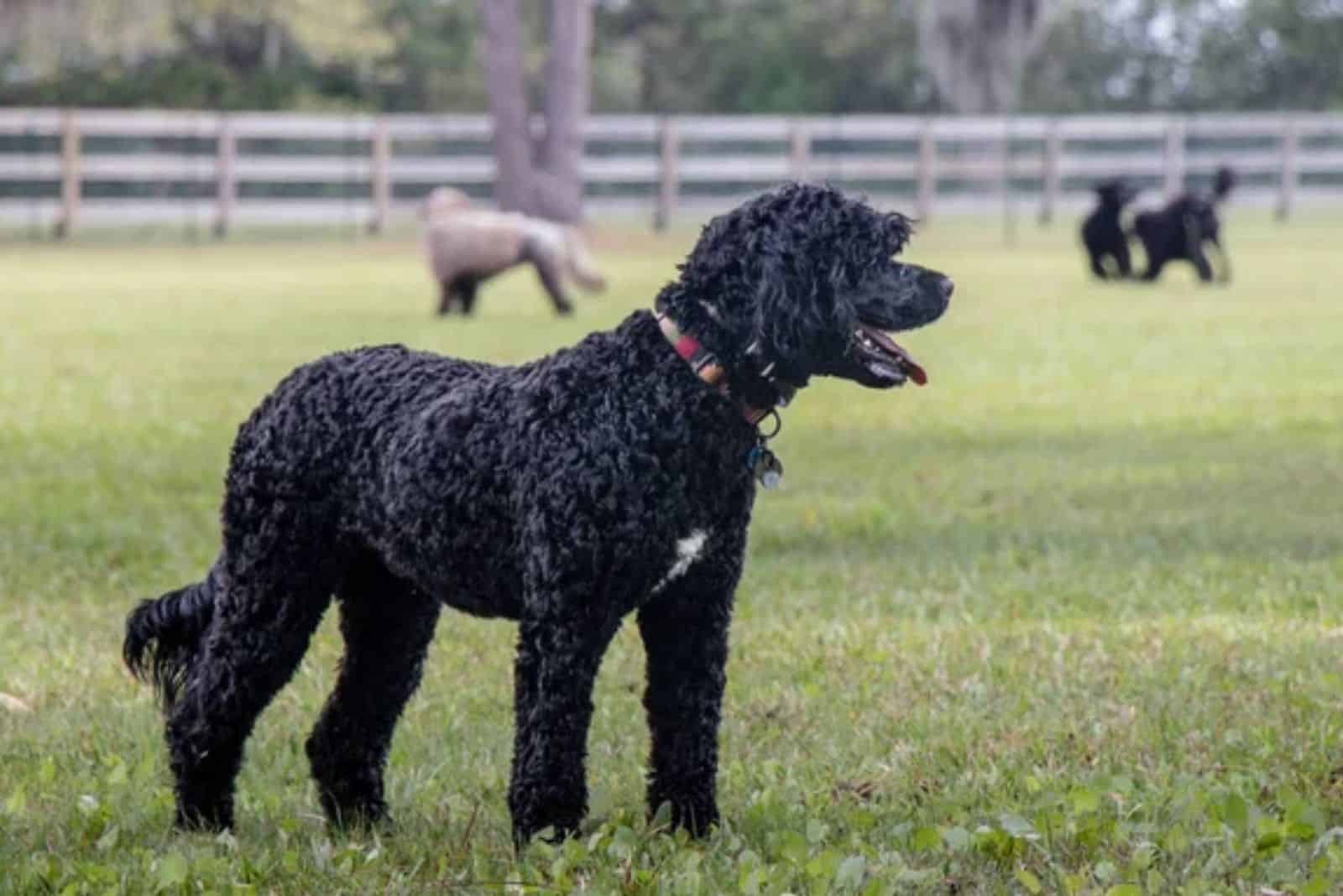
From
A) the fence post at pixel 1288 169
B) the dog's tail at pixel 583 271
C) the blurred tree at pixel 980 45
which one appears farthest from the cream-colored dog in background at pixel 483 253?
the fence post at pixel 1288 169

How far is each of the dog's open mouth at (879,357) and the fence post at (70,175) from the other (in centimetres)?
3608

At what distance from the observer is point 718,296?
5066 millimetres

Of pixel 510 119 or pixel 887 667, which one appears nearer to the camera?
pixel 887 667

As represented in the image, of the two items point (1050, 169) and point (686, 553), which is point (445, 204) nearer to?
point (686, 553)

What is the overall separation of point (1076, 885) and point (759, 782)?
4.35 feet

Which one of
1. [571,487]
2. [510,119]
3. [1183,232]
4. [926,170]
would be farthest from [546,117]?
[571,487]

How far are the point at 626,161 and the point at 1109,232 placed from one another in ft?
55.0

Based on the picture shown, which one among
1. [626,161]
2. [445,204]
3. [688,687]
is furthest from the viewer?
[626,161]

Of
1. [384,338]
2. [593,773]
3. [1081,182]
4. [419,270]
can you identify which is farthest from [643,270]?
[593,773]

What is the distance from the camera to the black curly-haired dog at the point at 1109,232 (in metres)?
27.2

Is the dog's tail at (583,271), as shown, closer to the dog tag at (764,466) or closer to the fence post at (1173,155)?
the dog tag at (764,466)

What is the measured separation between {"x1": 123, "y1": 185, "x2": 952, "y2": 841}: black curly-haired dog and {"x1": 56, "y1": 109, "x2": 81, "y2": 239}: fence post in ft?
116

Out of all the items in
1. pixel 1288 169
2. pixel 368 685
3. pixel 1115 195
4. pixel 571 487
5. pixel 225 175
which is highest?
pixel 571 487

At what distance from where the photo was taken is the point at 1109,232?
27.5 meters
